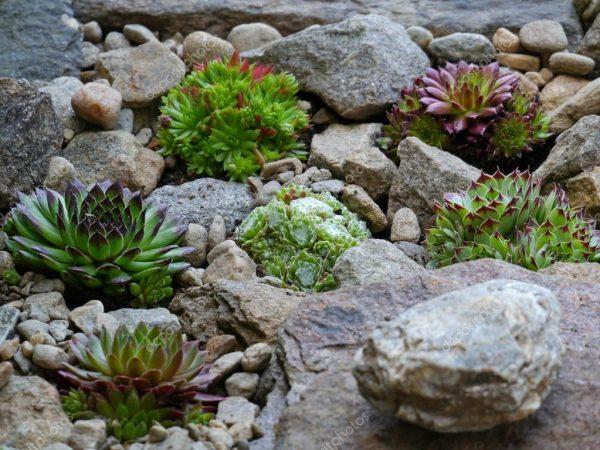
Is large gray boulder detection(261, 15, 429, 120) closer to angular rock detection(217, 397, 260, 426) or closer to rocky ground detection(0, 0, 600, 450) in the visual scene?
rocky ground detection(0, 0, 600, 450)

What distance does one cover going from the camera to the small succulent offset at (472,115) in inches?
241

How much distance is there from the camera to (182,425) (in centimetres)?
361

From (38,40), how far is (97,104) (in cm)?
125

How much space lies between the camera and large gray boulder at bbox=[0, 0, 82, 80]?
6766 millimetres

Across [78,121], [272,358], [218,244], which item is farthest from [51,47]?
[272,358]

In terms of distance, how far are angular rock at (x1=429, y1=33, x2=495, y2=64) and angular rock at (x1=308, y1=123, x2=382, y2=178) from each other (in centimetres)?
101

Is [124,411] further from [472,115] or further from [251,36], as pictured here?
[251,36]

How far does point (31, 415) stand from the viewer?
3.60 m

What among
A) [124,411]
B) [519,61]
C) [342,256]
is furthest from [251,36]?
[124,411]

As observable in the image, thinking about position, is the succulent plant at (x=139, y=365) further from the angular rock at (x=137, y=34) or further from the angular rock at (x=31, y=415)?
the angular rock at (x=137, y=34)

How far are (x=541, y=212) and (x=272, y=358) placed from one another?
201 cm

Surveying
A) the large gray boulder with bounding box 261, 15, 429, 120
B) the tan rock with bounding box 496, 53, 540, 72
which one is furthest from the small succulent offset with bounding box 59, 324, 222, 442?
the tan rock with bounding box 496, 53, 540, 72

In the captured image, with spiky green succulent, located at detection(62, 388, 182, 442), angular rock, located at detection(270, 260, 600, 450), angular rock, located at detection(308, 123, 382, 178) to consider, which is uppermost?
angular rock, located at detection(270, 260, 600, 450)

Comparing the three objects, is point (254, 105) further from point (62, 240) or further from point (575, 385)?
point (575, 385)
